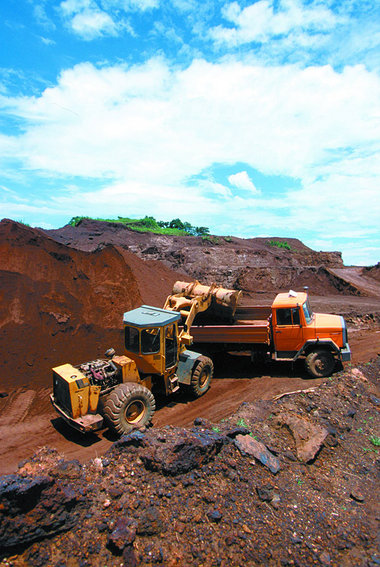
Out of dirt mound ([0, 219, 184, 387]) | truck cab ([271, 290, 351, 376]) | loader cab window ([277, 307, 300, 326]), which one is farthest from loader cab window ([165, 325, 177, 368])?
dirt mound ([0, 219, 184, 387])

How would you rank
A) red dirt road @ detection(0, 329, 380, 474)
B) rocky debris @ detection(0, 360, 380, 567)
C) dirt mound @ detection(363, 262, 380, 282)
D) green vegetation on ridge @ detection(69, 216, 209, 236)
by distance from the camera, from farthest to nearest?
green vegetation on ridge @ detection(69, 216, 209, 236) → dirt mound @ detection(363, 262, 380, 282) → red dirt road @ detection(0, 329, 380, 474) → rocky debris @ detection(0, 360, 380, 567)

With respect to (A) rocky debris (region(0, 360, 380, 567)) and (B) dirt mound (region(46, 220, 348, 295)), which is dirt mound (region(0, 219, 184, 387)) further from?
(B) dirt mound (region(46, 220, 348, 295))

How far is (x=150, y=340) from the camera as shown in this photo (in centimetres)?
782

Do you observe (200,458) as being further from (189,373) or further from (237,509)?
(189,373)

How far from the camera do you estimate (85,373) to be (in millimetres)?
7504

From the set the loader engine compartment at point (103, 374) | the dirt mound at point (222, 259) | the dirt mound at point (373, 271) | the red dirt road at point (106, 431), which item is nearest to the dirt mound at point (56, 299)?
the red dirt road at point (106, 431)

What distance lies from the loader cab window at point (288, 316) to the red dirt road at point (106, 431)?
1.68 metres

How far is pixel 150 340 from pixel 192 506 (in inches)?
153

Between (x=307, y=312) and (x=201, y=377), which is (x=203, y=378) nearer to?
(x=201, y=377)

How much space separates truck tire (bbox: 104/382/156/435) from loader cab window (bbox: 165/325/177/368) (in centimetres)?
107

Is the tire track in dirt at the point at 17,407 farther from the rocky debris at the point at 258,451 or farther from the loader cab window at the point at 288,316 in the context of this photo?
the loader cab window at the point at 288,316

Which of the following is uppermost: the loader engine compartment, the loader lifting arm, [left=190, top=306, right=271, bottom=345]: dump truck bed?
the loader lifting arm

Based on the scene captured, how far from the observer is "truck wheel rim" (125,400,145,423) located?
23.7 feet

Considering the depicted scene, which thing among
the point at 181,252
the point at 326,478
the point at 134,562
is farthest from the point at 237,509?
the point at 181,252
